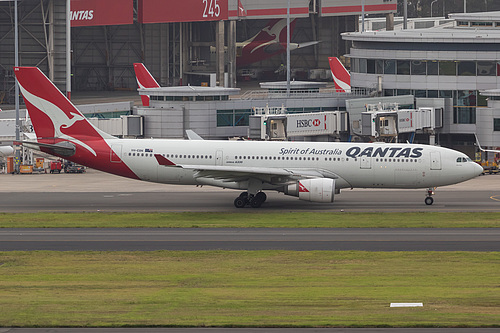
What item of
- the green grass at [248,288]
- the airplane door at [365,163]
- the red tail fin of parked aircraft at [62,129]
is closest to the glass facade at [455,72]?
the airplane door at [365,163]

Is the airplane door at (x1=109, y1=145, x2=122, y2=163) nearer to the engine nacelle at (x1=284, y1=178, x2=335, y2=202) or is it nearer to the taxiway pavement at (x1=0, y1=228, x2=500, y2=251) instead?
the taxiway pavement at (x1=0, y1=228, x2=500, y2=251)

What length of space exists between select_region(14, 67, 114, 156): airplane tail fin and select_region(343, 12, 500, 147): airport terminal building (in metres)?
42.0

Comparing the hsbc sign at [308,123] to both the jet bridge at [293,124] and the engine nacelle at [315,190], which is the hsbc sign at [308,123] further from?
the engine nacelle at [315,190]

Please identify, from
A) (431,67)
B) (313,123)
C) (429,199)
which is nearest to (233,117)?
(313,123)

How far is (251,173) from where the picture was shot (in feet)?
172

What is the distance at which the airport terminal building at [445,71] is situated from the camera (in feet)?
278

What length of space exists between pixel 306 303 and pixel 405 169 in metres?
26.9

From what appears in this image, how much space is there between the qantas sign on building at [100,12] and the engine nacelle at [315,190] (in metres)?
80.4

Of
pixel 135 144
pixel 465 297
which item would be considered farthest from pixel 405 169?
pixel 465 297

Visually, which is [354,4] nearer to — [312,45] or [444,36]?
[312,45]

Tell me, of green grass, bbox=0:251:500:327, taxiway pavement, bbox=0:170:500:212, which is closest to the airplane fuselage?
taxiway pavement, bbox=0:170:500:212

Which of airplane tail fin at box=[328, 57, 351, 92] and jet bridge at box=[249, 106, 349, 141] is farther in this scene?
airplane tail fin at box=[328, 57, 351, 92]

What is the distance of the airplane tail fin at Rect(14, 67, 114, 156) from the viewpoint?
5547 cm

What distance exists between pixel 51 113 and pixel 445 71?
4503cm
